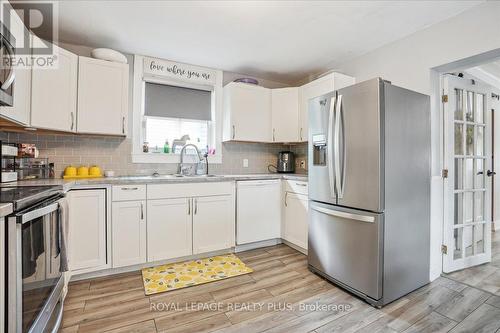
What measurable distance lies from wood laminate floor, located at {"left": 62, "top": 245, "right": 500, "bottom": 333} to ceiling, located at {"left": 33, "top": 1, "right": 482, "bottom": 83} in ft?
8.23

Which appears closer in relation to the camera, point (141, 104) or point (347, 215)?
point (347, 215)

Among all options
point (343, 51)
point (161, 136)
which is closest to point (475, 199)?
point (343, 51)

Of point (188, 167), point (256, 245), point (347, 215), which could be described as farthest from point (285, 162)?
point (347, 215)

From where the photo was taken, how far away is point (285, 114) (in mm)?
3590

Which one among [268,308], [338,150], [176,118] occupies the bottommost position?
[268,308]

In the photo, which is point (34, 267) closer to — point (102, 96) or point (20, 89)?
point (20, 89)

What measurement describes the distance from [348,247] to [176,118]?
2.65 metres

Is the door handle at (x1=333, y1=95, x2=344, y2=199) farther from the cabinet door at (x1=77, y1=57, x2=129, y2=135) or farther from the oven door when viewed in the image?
the cabinet door at (x1=77, y1=57, x2=129, y2=135)

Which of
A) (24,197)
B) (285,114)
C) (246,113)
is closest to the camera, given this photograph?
(24,197)

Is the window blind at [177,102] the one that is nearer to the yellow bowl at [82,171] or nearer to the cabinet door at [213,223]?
the yellow bowl at [82,171]

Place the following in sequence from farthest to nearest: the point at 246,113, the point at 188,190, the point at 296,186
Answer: the point at 246,113, the point at 296,186, the point at 188,190

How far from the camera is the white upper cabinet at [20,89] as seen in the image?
65.2 inches

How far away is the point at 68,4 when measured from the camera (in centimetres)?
205

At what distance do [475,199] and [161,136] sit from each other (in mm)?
3840
